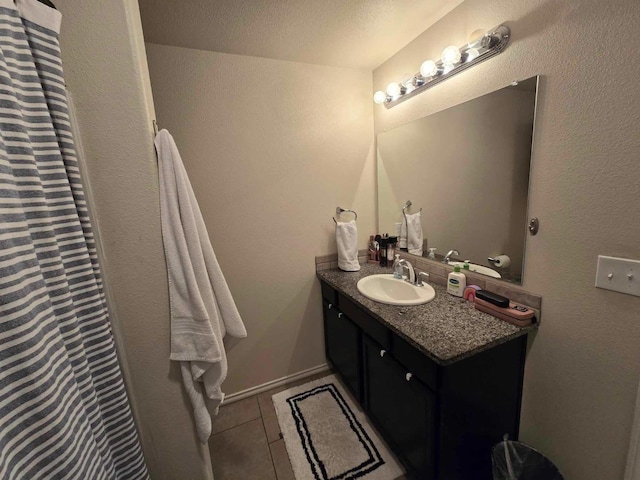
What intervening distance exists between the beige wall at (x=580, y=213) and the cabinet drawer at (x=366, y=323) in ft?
2.04

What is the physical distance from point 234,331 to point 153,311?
1.24 feet

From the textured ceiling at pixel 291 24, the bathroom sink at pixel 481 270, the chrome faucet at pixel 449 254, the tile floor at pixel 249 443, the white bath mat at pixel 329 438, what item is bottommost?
the tile floor at pixel 249 443

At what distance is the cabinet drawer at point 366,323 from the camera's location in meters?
1.24

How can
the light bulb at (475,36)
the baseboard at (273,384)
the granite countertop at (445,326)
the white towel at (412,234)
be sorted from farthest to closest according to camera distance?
1. the baseboard at (273,384)
2. the white towel at (412,234)
3. the light bulb at (475,36)
4. the granite countertop at (445,326)

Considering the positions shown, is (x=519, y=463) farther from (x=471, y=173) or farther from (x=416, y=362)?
(x=471, y=173)

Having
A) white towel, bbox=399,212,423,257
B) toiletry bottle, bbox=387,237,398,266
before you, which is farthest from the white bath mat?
white towel, bbox=399,212,423,257

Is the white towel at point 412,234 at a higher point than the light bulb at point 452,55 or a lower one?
lower

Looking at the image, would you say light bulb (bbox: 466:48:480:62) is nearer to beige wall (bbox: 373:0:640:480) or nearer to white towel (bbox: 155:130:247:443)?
beige wall (bbox: 373:0:640:480)

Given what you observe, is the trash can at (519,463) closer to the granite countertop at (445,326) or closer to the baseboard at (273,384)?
the granite countertop at (445,326)

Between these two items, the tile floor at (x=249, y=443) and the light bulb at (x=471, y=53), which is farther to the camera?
the tile floor at (x=249, y=443)

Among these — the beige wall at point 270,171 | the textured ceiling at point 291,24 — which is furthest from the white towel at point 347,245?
the textured ceiling at point 291,24

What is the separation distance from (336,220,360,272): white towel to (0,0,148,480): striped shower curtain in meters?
1.36

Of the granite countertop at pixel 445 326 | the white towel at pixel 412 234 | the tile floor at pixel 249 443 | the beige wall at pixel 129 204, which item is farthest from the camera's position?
the white towel at pixel 412 234

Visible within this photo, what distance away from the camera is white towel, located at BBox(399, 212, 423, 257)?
1.73 metres
